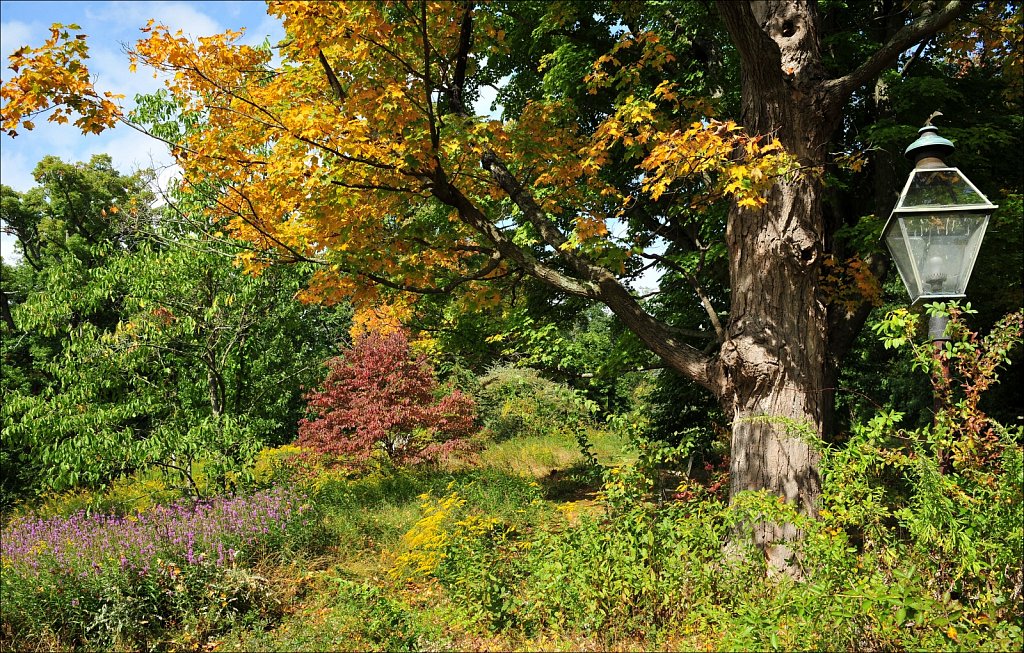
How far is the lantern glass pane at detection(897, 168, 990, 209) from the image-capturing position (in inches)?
126

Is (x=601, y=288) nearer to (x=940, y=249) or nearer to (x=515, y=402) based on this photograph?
(x=940, y=249)

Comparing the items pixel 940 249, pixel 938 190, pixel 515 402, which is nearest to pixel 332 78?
pixel 938 190

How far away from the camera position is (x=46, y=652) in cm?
501

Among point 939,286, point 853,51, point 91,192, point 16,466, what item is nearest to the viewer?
point 939,286

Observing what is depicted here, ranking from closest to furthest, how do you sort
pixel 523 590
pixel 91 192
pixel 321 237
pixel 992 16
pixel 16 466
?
1. pixel 523 590
2. pixel 321 237
3. pixel 992 16
4. pixel 16 466
5. pixel 91 192

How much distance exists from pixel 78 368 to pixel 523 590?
5.97m

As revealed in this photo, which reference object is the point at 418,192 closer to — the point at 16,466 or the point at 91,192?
the point at 16,466

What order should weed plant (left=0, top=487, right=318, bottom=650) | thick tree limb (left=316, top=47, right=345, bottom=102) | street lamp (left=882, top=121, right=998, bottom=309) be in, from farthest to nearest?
1. weed plant (left=0, top=487, right=318, bottom=650)
2. thick tree limb (left=316, top=47, right=345, bottom=102)
3. street lamp (left=882, top=121, right=998, bottom=309)

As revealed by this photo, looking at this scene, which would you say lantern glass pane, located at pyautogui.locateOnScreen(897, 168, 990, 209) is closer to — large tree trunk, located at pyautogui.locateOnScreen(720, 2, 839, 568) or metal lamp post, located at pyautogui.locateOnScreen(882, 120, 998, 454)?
metal lamp post, located at pyautogui.locateOnScreen(882, 120, 998, 454)

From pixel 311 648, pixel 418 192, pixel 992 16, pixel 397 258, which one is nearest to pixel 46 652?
pixel 311 648

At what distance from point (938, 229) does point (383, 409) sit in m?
9.10

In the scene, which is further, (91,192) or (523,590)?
(91,192)

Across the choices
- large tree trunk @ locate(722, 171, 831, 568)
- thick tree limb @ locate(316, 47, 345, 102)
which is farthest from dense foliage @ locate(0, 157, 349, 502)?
large tree trunk @ locate(722, 171, 831, 568)

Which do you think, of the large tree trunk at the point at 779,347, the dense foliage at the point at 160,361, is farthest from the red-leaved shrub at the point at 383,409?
the large tree trunk at the point at 779,347
